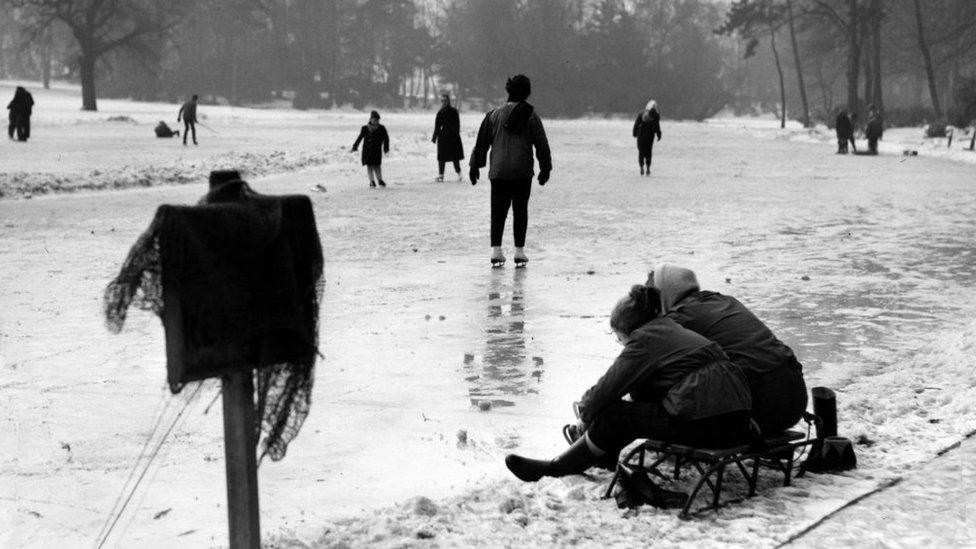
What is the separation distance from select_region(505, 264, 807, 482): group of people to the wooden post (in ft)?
5.56

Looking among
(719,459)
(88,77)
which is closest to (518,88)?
(719,459)

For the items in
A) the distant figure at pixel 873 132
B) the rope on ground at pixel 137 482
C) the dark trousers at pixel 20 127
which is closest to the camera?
the rope on ground at pixel 137 482

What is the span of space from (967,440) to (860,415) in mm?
701

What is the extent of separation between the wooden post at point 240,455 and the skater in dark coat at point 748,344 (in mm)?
2269

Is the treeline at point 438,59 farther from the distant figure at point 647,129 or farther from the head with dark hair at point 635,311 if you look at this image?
the head with dark hair at point 635,311

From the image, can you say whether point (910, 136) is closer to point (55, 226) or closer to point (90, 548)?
point (55, 226)

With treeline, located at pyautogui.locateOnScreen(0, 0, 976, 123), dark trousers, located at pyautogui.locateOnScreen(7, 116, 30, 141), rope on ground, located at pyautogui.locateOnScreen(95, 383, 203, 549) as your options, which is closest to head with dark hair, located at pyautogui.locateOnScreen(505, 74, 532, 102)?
rope on ground, located at pyautogui.locateOnScreen(95, 383, 203, 549)

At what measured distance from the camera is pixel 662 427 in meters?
5.23

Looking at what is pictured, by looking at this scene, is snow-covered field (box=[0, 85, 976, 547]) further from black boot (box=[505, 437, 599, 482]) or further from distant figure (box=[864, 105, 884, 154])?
distant figure (box=[864, 105, 884, 154])

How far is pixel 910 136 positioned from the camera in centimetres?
4888

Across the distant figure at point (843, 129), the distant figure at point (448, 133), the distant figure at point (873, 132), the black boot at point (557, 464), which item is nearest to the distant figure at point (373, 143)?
the distant figure at point (448, 133)

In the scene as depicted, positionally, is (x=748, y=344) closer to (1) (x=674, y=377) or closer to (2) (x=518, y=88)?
(1) (x=674, y=377)

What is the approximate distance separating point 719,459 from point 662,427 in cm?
27

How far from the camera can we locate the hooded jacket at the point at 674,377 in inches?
204
